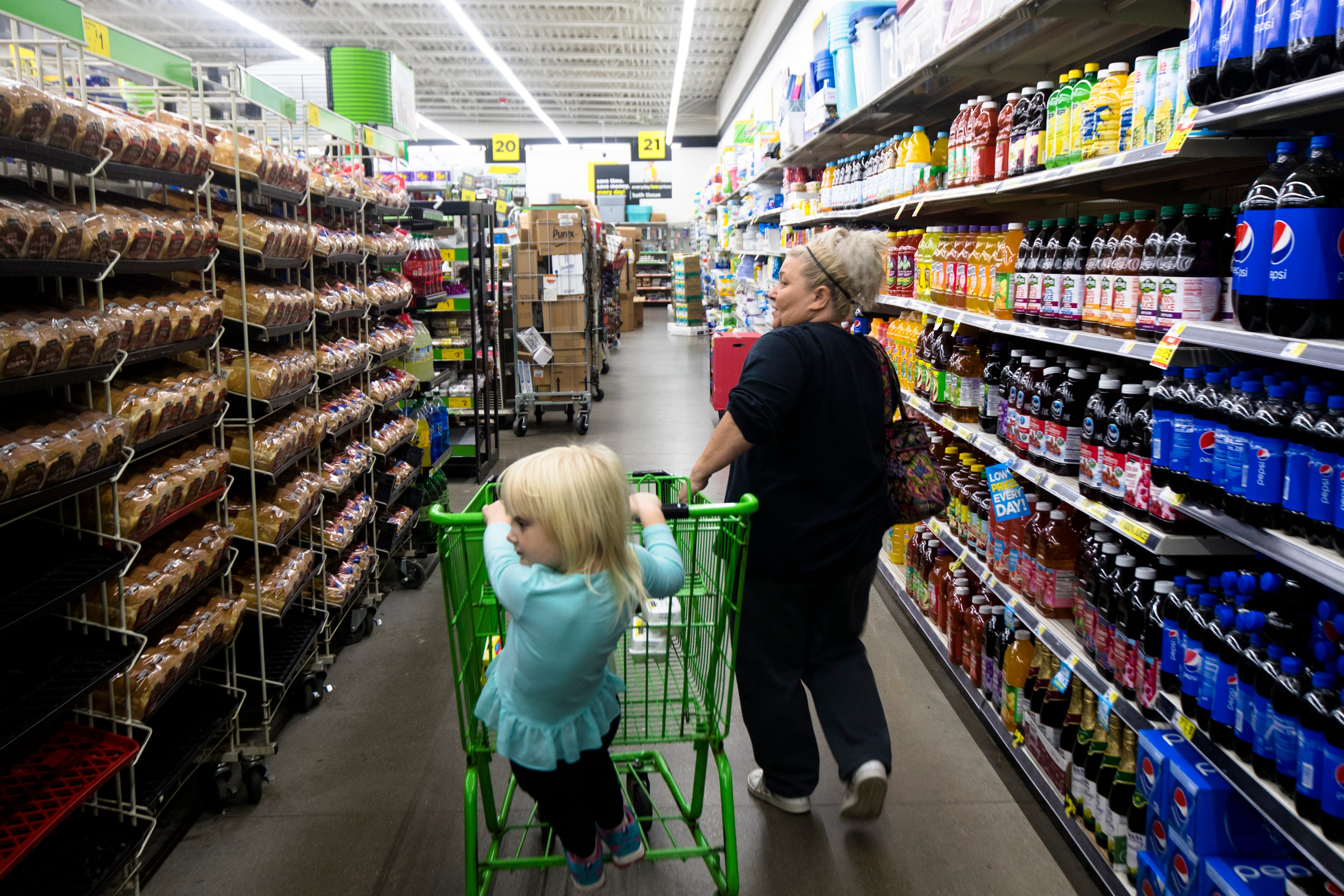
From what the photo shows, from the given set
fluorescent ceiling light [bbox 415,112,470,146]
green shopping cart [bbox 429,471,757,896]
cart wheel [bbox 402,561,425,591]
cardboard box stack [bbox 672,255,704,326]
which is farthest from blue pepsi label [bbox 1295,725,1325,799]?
fluorescent ceiling light [bbox 415,112,470,146]

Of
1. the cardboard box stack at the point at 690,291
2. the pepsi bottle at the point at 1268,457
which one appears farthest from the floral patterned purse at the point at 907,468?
the cardboard box stack at the point at 690,291

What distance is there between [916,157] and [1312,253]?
2.59 m

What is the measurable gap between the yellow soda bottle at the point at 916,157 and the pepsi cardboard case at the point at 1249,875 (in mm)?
2821

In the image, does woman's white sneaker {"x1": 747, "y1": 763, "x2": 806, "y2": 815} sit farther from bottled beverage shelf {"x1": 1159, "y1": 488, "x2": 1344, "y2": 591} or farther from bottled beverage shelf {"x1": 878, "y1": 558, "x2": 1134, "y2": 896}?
bottled beverage shelf {"x1": 1159, "y1": 488, "x2": 1344, "y2": 591}

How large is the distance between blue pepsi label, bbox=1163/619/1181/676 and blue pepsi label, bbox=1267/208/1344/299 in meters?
0.76

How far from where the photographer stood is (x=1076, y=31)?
2.99 meters

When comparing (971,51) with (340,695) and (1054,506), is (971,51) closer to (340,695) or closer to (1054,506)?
(1054,506)

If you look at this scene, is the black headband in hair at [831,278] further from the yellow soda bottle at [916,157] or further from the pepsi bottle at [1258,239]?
the yellow soda bottle at [916,157]

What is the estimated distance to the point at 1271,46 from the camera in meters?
1.67

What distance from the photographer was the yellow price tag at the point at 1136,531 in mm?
2223

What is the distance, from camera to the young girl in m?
1.79

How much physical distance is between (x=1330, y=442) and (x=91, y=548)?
2605mm

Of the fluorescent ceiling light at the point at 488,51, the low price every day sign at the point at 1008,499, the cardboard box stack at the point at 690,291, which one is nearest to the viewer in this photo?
the low price every day sign at the point at 1008,499

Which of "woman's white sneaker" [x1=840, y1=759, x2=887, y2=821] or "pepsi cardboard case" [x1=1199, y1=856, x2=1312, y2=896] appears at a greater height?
"pepsi cardboard case" [x1=1199, y1=856, x2=1312, y2=896]
